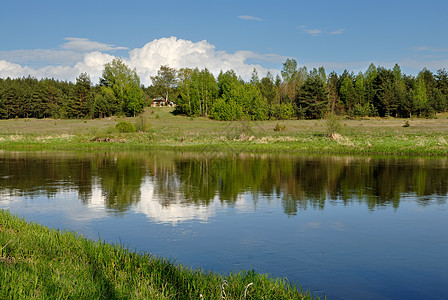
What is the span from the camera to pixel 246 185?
23.9 meters

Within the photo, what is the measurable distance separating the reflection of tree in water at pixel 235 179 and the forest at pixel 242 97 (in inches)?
2422

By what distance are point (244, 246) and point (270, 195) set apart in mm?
8694

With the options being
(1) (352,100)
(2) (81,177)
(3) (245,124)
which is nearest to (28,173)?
(2) (81,177)

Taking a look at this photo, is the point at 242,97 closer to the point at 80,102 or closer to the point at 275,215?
the point at 80,102

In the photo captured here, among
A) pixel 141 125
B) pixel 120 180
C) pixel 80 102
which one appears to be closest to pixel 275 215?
pixel 120 180

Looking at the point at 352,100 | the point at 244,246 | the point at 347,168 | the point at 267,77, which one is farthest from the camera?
the point at 267,77

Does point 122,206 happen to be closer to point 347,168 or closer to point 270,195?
point 270,195

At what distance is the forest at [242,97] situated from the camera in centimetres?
10888

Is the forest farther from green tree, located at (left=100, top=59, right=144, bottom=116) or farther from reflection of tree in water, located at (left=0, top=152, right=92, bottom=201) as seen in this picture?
reflection of tree in water, located at (left=0, top=152, right=92, bottom=201)

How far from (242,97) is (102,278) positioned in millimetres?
102187

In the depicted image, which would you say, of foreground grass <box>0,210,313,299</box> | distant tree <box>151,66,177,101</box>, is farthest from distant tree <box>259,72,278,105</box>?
foreground grass <box>0,210,313,299</box>

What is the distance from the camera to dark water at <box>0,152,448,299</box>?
10.6 meters

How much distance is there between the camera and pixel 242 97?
109000 mm

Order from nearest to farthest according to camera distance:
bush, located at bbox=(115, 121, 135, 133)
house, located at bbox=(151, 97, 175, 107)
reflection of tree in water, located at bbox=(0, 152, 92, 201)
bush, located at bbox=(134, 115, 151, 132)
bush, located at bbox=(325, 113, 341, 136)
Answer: reflection of tree in water, located at bbox=(0, 152, 92, 201), bush, located at bbox=(325, 113, 341, 136), bush, located at bbox=(115, 121, 135, 133), bush, located at bbox=(134, 115, 151, 132), house, located at bbox=(151, 97, 175, 107)
